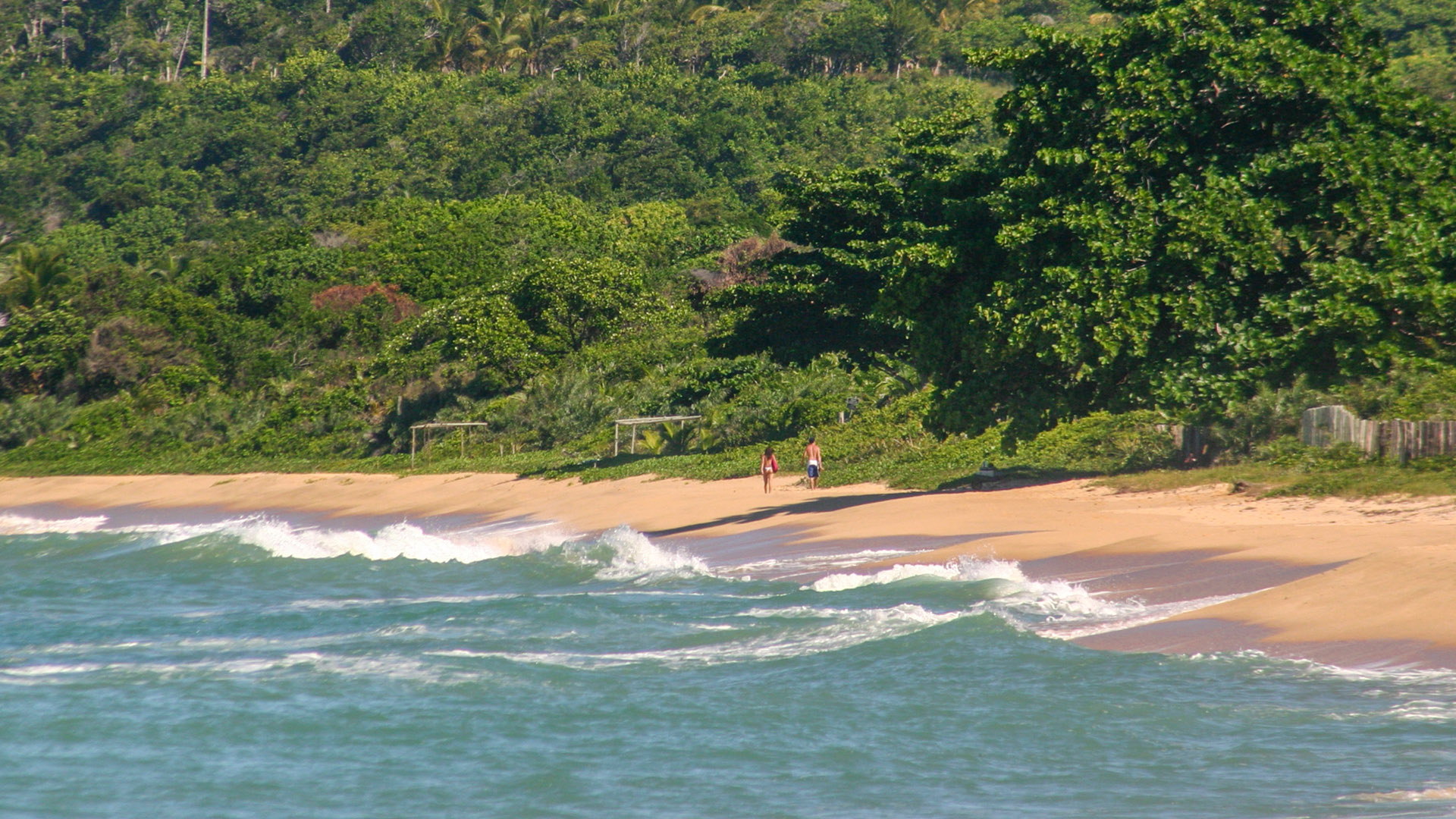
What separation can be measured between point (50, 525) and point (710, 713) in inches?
1028

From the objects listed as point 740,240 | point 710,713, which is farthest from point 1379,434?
point 740,240

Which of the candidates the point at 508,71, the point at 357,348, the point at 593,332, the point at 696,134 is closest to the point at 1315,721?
the point at 593,332

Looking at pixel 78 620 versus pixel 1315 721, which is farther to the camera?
pixel 78 620

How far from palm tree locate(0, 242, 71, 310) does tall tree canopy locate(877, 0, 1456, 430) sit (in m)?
50.0

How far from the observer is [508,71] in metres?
108

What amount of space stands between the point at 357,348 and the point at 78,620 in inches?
1559

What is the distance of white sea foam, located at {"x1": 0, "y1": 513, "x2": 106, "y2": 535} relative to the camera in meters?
28.6

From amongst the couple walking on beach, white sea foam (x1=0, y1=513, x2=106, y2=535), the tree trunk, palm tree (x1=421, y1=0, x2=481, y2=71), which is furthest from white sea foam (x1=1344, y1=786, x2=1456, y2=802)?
the tree trunk

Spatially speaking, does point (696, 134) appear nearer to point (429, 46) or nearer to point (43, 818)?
point (429, 46)

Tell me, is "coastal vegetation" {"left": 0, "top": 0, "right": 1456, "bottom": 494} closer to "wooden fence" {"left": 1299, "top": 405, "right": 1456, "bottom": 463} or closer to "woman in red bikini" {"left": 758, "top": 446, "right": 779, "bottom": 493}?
"wooden fence" {"left": 1299, "top": 405, "right": 1456, "bottom": 463}

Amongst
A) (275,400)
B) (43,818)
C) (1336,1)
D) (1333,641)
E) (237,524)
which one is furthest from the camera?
(275,400)

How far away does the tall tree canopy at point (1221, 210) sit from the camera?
16.2 metres

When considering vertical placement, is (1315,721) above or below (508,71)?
below

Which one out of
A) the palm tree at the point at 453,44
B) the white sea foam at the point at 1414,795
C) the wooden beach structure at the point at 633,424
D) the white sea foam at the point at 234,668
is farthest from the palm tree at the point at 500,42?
the white sea foam at the point at 1414,795
